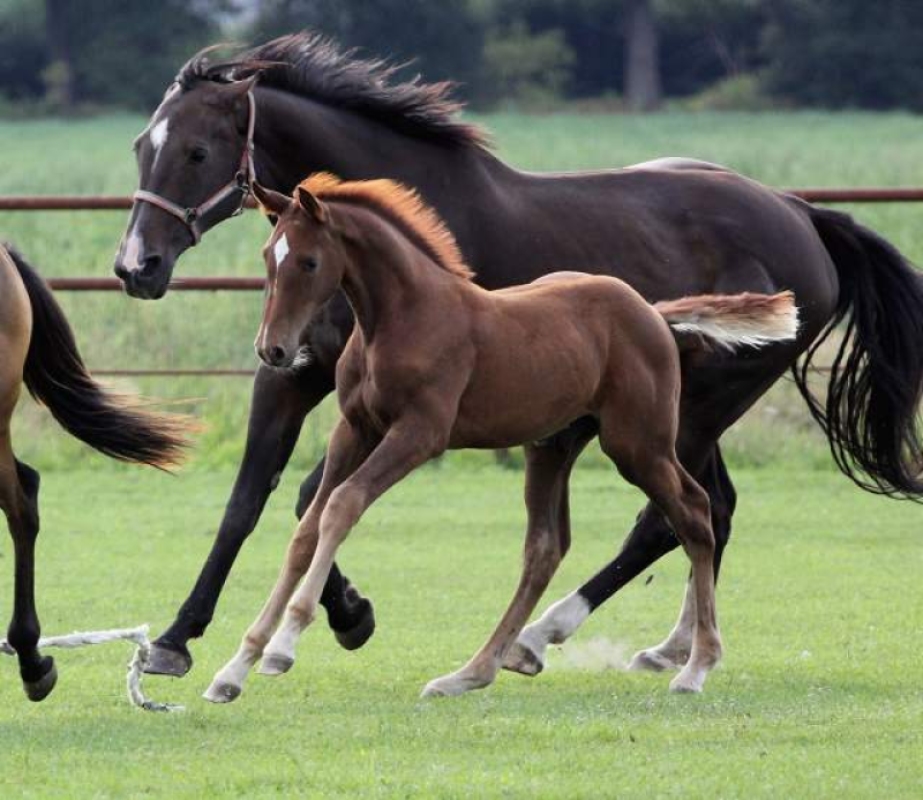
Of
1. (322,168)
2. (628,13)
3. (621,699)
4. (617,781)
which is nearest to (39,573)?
(322,168)

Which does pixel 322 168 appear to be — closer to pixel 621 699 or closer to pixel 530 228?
pixel 530 228

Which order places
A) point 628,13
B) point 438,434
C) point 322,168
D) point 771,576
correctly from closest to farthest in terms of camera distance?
1. point 438,434
2. point 322,168
3. point 771,576
4. point 628,13

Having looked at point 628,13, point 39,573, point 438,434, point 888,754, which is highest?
point 438,434

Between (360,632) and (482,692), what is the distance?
0.85m

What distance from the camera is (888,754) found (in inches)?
214

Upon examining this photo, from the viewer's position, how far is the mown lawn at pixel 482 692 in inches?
205

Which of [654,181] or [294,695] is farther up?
[654,181]

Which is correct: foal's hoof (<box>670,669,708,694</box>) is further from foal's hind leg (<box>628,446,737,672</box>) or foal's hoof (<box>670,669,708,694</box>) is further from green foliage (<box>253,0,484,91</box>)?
green foliage (<box>253,0,484,91</box>)

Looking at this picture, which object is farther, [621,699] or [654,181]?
[654,181]

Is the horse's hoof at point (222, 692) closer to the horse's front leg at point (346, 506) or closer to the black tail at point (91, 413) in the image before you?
the horse's front leg at point (346, 506)

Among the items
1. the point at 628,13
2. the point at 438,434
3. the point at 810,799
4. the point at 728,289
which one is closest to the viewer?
the point at 810,799

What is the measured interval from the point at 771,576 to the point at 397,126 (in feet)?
10.2

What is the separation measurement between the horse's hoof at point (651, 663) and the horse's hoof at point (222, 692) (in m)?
1.91

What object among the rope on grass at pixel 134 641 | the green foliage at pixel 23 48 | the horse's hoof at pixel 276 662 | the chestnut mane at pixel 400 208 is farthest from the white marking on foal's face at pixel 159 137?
the green foliage at pixel 23 48
